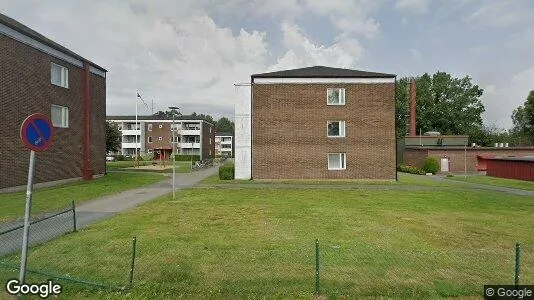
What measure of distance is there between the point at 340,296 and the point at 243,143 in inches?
943

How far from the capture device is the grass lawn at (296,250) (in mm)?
6383

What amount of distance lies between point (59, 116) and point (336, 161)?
2199cm

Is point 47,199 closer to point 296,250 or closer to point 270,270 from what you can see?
point 296,250

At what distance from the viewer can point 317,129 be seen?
2911 centimetres

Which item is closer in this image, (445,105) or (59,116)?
(59,116)

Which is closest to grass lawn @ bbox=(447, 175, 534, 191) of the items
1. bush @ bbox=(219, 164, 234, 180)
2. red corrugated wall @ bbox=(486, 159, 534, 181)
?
red corrugated wall @ bbox=(486, 159, 534, 181)

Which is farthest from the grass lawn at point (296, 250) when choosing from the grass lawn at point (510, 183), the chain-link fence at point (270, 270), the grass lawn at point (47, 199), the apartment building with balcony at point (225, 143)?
the apartment building with balcony at point (225, 143)

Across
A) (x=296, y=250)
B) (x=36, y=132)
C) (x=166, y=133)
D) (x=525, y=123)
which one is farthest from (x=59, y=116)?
(x=525, y=123)

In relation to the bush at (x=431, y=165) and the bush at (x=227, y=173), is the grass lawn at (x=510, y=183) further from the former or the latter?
the bush at (x=227, y=173)

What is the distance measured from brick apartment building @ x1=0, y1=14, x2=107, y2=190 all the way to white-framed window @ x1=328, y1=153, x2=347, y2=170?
66.6 feet

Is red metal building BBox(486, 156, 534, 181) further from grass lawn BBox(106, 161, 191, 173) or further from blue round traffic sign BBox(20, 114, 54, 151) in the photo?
blue round traffic sign BBox(20, 114, 54, 151)

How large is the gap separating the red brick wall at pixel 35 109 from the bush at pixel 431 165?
3594 cm

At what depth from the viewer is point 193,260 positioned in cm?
791

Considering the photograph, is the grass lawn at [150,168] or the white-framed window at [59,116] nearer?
the white-framed window at [59,116]
